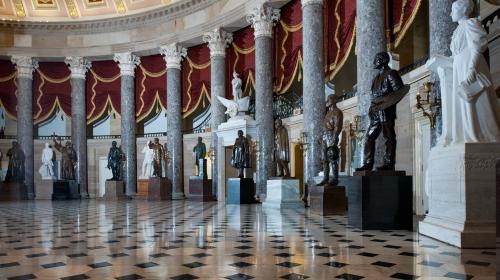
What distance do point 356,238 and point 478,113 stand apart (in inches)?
88.0

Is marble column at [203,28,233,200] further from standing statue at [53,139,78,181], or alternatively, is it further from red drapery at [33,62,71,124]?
red drapery at [33,62,71,124]

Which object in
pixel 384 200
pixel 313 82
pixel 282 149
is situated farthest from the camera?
pixel 313 82

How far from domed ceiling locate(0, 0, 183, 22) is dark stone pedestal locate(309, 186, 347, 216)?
16.6m

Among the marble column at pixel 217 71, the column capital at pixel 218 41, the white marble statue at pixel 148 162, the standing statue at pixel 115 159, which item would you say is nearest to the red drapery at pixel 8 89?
the standing statue at pixel 115 159

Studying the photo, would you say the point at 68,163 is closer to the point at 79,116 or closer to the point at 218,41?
the point at 79,116

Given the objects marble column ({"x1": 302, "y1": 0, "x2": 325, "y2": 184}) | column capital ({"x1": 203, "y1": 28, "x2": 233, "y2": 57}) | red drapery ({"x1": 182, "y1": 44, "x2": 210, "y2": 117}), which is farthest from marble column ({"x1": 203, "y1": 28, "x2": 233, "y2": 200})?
marble column ({"x1": 302, "y1": 0, "x2": 325, "y2": 184})

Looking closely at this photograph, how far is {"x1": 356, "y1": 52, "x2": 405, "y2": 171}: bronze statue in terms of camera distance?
743 cm

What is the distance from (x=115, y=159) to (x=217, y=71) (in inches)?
233

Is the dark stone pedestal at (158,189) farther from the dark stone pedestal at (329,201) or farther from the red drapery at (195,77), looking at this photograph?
the dark stone pedestal at (329,201)

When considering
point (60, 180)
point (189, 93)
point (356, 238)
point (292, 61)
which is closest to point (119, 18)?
point (189, 93)

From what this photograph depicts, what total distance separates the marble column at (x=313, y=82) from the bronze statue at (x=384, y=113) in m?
6.49

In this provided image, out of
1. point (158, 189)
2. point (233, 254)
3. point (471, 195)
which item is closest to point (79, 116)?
point (158, 189)

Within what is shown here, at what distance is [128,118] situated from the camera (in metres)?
23.3

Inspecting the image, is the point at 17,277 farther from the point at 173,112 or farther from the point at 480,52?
the point at 173,112
